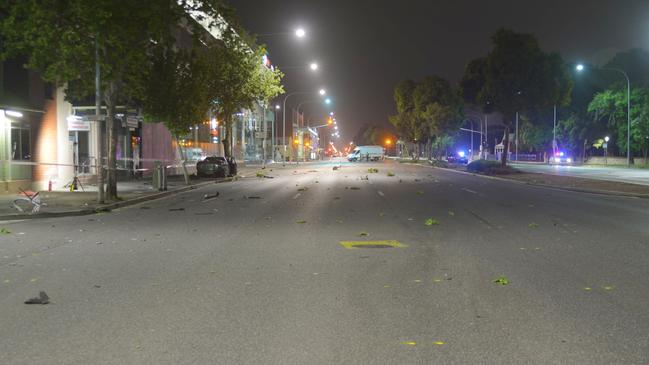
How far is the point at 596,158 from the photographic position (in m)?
79.0

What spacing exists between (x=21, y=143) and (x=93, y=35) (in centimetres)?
835

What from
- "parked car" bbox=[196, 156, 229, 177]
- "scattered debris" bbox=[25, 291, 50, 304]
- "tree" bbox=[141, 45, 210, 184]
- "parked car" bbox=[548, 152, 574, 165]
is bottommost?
"scattered debris" bbox=[25, 291, 50, 304]

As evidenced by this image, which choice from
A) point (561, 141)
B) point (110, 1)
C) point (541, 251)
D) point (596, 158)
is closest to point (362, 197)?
point (110, 1)

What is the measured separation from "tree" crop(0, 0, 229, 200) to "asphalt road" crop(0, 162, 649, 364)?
22.9 ft

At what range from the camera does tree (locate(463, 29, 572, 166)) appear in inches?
1689

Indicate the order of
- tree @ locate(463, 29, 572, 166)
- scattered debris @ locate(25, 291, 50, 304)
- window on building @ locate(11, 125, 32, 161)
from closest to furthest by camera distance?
scattered debris @ locate(25, 291, 50, 304) → window on building @ locate(11, 125, 32, 161) → tree @ locate(463, 29, 572, 166)

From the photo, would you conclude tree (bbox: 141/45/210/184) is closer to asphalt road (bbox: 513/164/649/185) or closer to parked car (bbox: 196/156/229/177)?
parked car (bbox: 196/156/229/177)

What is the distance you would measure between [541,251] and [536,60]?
118ft

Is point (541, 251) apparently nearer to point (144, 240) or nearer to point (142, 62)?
point (144, 240)

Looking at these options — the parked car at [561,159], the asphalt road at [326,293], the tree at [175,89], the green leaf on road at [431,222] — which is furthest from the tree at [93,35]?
the parked car at [561,159]

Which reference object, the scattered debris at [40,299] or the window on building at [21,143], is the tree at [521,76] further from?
the scattered debris at [40,299]

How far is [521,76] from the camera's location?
141 ft

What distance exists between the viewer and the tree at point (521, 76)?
42.9 metres

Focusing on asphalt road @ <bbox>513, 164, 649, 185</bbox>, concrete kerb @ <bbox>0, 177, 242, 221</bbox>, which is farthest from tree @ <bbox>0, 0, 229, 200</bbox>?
asphalt road @ <bbox>513, 164, 649, 185</bbox>
